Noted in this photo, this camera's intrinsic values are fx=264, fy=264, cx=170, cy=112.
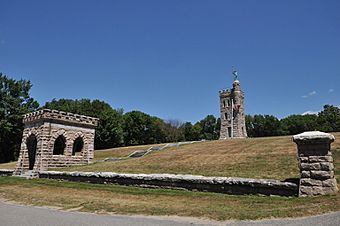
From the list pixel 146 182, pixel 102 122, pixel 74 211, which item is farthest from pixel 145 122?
pixel 74 211

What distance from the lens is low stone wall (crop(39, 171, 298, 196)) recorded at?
841cm

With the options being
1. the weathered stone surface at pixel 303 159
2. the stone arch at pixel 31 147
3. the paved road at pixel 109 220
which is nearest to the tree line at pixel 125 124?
the stone arch at pixel 31 147

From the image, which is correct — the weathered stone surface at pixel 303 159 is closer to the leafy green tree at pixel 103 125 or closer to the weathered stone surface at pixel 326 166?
the weathered stone surface at pixel 326 166

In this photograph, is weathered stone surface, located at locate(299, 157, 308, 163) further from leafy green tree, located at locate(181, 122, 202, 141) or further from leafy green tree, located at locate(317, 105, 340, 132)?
leafy green tree, located at locate(181, 122, 202, 141)

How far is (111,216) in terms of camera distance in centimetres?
693

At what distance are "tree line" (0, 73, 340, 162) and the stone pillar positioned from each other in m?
44.5

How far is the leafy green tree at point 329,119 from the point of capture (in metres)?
60.4

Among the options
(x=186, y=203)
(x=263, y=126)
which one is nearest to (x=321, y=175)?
(x=186, y=203)

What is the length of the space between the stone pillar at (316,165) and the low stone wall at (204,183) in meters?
0.45

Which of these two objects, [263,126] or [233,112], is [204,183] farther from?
[263,126]

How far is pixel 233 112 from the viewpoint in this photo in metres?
52.8

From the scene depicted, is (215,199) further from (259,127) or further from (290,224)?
(259,127)

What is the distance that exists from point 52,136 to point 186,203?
18.0m

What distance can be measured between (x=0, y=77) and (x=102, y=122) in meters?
19.2
